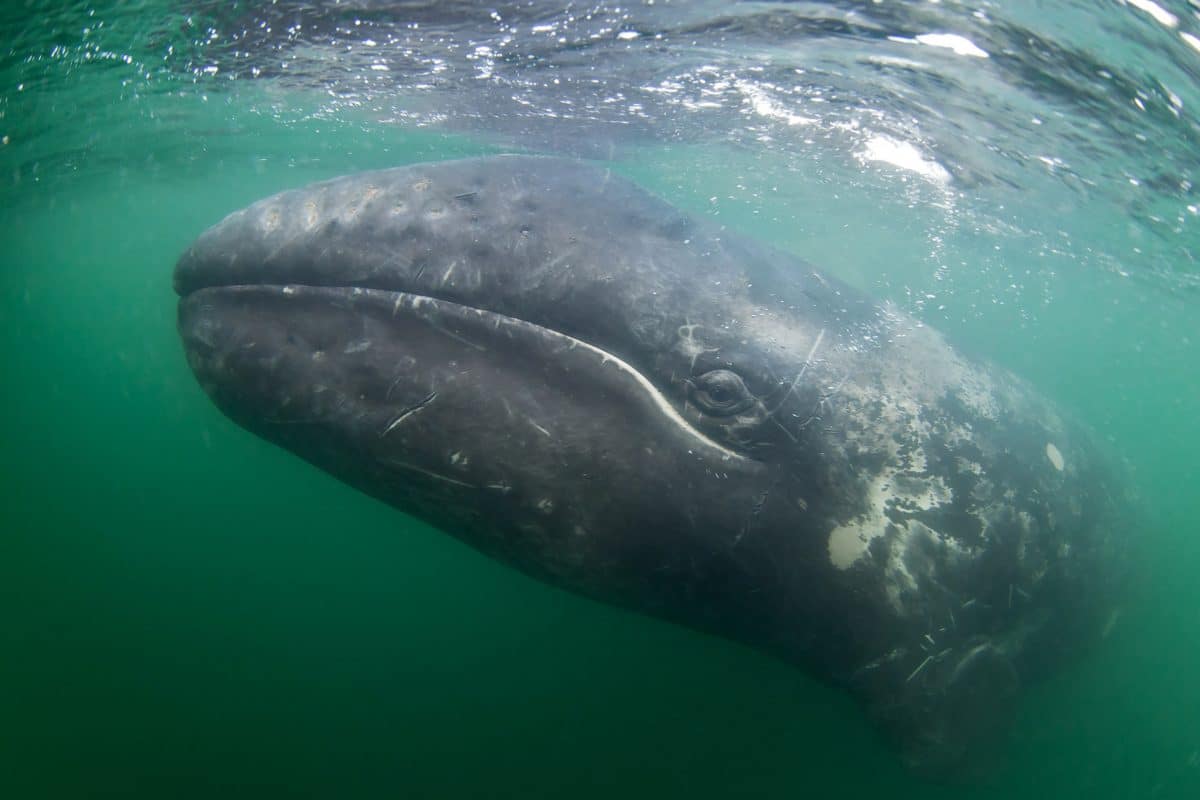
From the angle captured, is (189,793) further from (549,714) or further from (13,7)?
(13,7)

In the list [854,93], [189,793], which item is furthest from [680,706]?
[854,93]

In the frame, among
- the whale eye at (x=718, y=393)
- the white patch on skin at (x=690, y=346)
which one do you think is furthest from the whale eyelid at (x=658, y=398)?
the white patch on skin at (x=690, y=346)

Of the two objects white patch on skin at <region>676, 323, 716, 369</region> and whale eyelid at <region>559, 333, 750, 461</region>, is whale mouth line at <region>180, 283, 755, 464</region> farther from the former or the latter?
white patch on skin at <region>676, 323, 716, 369</region>

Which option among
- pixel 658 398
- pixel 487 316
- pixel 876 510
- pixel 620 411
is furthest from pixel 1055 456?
pixel 487 316

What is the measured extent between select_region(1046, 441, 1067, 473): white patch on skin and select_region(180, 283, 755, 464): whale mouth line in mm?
3867

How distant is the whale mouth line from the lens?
14.8ft

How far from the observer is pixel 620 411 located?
4500 mm

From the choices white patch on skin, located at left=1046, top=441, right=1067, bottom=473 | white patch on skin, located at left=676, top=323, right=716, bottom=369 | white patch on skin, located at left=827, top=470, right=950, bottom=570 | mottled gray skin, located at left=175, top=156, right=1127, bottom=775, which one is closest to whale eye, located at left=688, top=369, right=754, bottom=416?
mottled gray skin, located at left=175, top=156, right=1127, bottom=775

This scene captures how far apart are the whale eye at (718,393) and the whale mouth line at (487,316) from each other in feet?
0.58

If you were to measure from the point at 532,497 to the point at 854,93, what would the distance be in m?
12.9

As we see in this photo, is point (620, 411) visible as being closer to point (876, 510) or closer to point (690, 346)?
point (690, 346)

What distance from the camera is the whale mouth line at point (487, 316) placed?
4496mm

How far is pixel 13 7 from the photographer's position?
1098cm

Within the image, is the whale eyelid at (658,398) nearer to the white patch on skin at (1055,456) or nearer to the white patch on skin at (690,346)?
the white patch on skin at (690,346)
